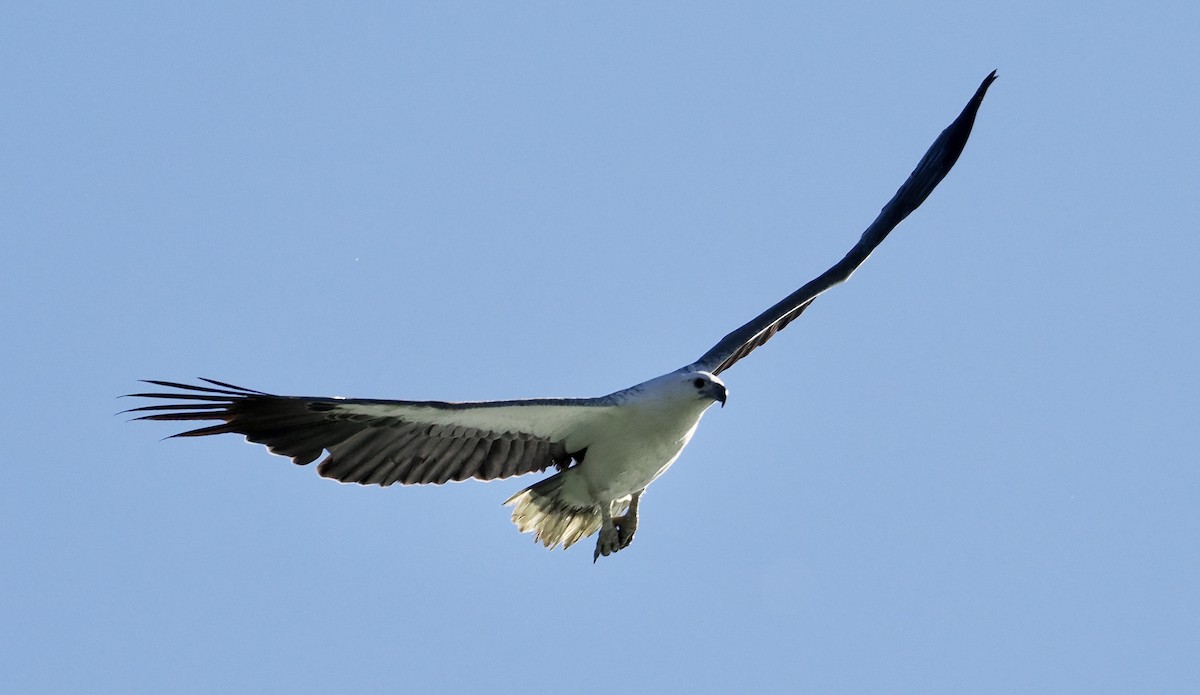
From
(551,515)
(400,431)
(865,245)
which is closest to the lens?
(400,431)

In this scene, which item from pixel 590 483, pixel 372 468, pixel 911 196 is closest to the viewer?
pixel 372 468

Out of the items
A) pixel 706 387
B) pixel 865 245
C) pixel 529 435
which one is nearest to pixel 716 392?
pixel 706 387

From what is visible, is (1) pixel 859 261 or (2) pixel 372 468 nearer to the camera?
(2) pixel 372 468

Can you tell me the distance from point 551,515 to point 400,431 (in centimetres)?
139

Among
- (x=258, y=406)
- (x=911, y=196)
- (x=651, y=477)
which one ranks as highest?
(x=911, y=196)

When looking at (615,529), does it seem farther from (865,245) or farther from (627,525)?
(865,245)

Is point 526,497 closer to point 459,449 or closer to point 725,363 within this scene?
point 459,449

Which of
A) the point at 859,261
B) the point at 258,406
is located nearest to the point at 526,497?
the point at 258,406

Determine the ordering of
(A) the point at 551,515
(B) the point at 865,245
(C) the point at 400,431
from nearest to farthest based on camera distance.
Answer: (C) the point at 400,431
(A) the point at 551,515
(B) the point at 865,245

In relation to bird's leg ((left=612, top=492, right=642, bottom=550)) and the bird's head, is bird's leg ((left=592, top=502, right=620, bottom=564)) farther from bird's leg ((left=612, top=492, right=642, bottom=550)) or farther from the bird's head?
the bird's head

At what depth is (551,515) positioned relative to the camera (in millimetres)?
9867

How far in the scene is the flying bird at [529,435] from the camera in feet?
28.1

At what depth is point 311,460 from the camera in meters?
8.73

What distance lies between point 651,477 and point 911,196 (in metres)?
3.10
